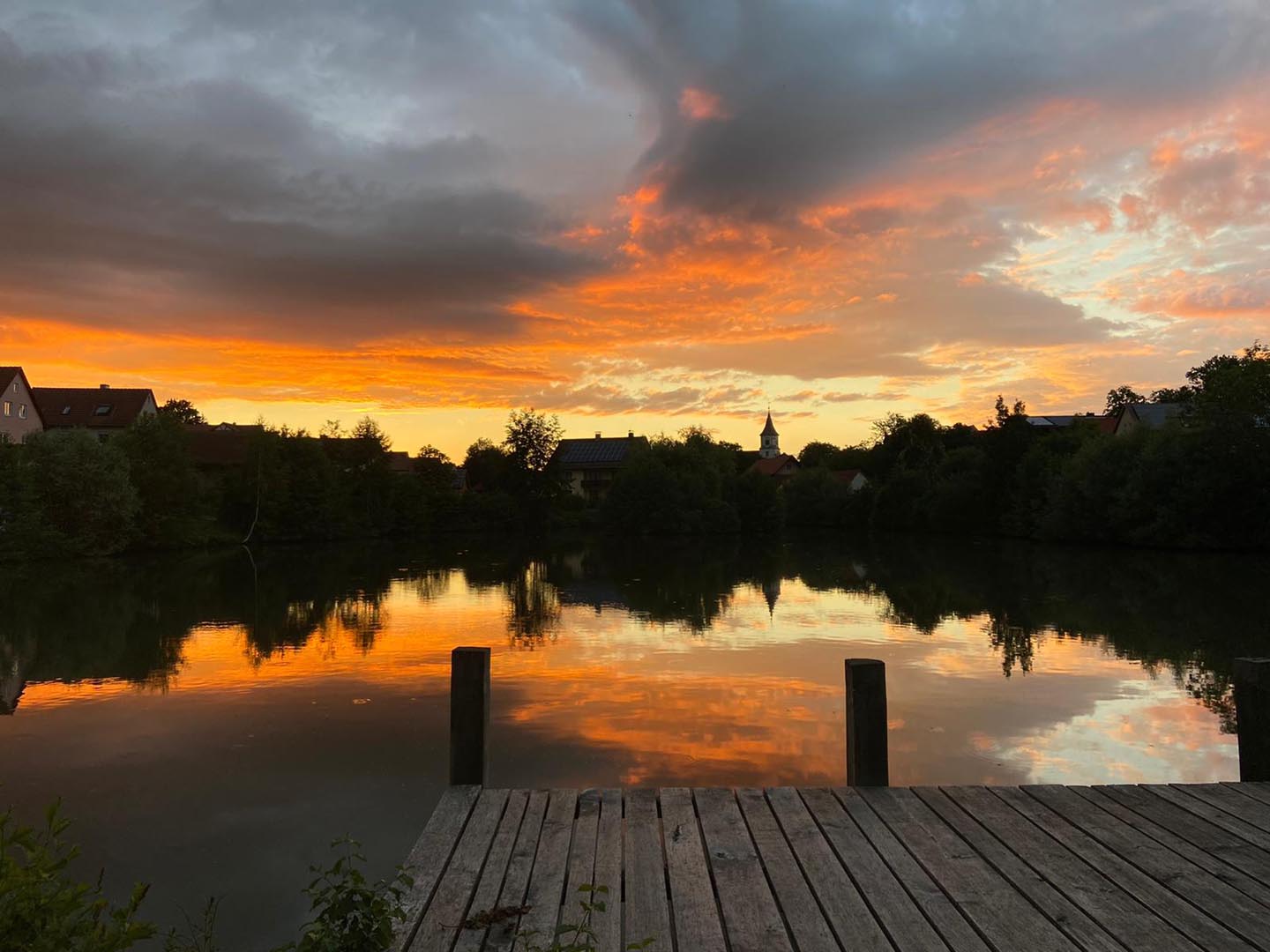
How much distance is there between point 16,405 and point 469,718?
6225cm

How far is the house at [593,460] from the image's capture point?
99.9 metres

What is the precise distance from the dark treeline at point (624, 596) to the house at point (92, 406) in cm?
2845

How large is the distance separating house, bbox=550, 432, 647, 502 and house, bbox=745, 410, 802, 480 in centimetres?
1578

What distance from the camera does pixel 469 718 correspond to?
16.2 ft

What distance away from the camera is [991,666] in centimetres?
1348

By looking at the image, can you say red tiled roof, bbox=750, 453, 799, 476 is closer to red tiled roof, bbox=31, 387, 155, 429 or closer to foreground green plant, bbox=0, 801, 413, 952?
red tiled roof, bbox=31, 387, 155, 429

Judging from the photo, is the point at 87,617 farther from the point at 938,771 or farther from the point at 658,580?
the point at 938,771

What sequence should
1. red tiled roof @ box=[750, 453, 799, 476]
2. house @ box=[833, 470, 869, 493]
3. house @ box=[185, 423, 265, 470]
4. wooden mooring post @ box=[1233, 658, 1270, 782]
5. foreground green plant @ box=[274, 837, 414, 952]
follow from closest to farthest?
foreground green plant @ box=[274, 837, 414, 952]
wooden mooring post @ box=[1233, 658, 1270, 782]
house @ box=[185, 423, 265, 470]
house @ box=[833, 470, 869, 493]
red tiled roof @ box=[750, 453, 799, 476]

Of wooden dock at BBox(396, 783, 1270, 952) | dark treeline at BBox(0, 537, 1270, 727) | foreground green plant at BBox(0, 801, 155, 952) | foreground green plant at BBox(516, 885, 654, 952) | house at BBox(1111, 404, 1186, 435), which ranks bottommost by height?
dark treeline at BBox(0, 537, 1270, 727)

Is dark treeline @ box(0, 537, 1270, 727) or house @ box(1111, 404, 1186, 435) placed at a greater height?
house @ box(1111, 404, 1186, 435)

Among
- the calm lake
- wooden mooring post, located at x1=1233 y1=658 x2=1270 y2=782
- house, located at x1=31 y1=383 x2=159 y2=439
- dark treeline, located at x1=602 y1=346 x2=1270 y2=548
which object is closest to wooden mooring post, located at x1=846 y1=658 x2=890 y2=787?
wooden mooring post, located at x1=1233 y1=658 x2=1270 y2=782

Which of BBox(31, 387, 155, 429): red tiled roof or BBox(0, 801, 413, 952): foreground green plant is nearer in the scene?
BBox(0, 801, 413, 952): foreground green plant

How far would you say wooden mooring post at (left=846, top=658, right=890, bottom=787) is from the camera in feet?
16.1

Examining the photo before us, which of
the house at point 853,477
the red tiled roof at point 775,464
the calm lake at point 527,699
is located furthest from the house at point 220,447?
the red tiled roof at point 775,464
